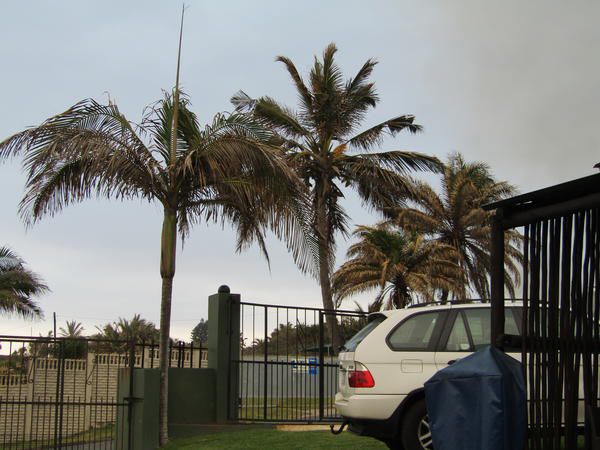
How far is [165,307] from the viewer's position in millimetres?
12086

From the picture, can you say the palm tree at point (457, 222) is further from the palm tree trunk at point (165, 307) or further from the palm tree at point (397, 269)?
the palm tree trunk at point (165, 307)

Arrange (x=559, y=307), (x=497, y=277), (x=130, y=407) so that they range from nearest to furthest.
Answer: (x=559, y=307) → (x=497, y=277) → (x=130, y=407)

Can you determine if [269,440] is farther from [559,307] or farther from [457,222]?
[457,222]

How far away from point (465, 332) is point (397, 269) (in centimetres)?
1715

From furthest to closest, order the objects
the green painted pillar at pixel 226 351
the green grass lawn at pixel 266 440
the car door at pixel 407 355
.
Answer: the green painted pillar at pixel 226 351 < the green grass lawn at pixel 266 440 < the car door at pixel 407 355

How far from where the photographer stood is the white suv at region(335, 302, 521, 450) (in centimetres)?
828

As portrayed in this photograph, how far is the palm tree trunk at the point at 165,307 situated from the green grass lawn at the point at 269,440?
43 cm

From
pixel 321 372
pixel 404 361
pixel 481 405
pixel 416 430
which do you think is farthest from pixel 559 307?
pixel 321 372

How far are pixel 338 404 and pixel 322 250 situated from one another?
4.45m

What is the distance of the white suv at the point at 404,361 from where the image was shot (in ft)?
27.2

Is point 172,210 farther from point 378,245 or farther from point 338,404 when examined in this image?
point 378,245

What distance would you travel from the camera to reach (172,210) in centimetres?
1227

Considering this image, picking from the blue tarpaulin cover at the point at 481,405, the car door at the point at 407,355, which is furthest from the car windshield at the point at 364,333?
the blue tarpaulin cover at the point at 481,405

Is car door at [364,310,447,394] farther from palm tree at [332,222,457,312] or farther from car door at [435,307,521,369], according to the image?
palm tree at [332,222,457,312]
